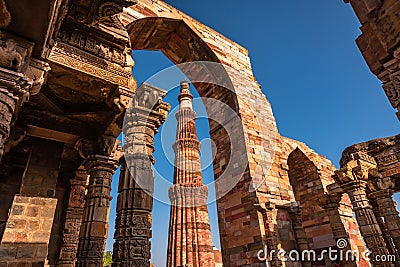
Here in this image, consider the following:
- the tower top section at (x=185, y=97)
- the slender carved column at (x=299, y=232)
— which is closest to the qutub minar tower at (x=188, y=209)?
the tower top section at (x=185, y=97)

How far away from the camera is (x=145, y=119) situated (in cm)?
444

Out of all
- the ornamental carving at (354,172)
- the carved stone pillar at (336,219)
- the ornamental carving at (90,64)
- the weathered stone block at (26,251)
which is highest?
the ornamental carving at (90,64)

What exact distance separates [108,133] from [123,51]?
1683 millimetres

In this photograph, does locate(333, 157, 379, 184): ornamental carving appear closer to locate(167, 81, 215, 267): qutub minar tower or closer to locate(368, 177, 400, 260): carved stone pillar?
locate(368, 177, 400, 260): carved stone pillar

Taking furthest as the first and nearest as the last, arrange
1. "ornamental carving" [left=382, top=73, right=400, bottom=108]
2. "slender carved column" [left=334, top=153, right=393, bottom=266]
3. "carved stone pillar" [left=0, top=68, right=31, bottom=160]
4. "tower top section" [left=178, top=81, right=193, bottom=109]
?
"tower top section" [left=178, top=81, right=193, bottom=109] < "slender carved column" [left=334, top=153, right=393, bottom=266] < "ornamental carving" [left=382, top=73, right=400, bottom=108] < "carved stone pillar" [left=0, top=68, right=31, bottom=160]

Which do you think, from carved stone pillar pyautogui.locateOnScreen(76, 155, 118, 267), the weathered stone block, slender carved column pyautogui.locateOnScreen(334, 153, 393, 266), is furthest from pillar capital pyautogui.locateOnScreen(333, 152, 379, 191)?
the weathered stone block

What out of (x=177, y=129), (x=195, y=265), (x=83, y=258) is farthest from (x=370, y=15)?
(x=177, y=129)

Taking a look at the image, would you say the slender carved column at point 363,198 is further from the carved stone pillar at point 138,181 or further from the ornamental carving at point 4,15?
the ornamental carving at point 4,15

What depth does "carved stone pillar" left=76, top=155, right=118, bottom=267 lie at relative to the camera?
163 inches

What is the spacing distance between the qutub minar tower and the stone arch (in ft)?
35.1

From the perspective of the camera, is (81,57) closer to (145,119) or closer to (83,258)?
(145,119)

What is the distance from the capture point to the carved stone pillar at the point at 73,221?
19.0 feet

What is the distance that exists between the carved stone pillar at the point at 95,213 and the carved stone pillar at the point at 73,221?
179 centimetres

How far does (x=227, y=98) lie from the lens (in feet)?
26.7
